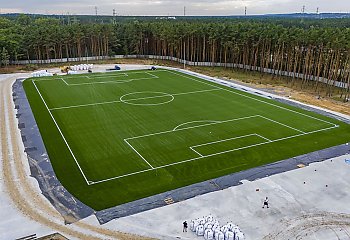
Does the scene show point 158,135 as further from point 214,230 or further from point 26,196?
point 214,230

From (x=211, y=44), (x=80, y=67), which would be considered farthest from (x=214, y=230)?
(x=211, y=44)

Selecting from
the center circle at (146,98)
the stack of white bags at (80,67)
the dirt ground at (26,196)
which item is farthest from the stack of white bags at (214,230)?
the stack of white bags at (80,67)

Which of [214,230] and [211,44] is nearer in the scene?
[214,230]

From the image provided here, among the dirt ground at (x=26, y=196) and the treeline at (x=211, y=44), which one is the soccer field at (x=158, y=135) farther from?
the treeline at (x=211, y=44)

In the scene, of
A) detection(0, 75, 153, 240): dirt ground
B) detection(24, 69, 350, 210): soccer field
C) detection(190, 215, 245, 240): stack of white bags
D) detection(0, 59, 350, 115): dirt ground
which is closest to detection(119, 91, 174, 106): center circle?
detection(24, 69, 350, 210): soccer field

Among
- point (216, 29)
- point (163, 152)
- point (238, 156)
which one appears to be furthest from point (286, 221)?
point (216, 29)

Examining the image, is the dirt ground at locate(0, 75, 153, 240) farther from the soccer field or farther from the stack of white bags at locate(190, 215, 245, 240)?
the stack of white bags at locate(190, 215, 245, 240)
